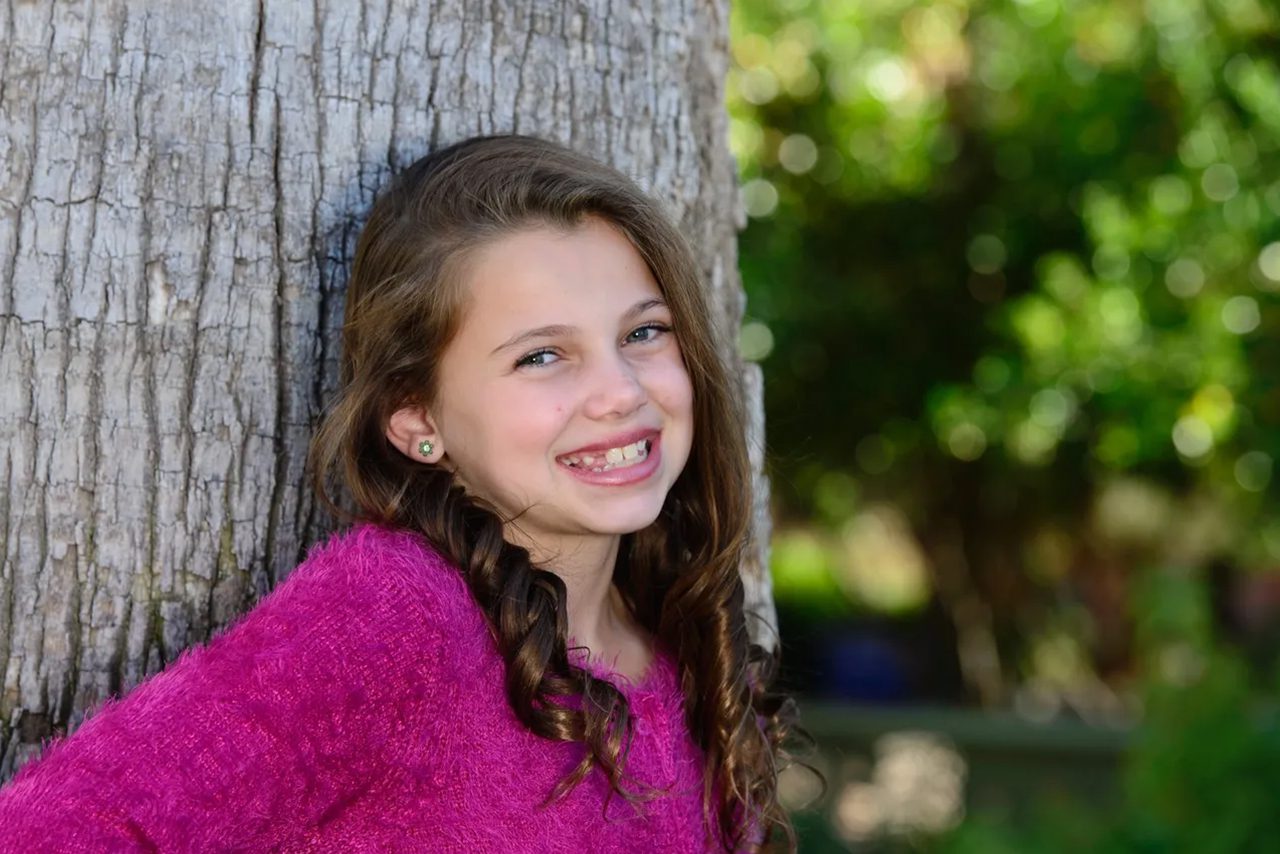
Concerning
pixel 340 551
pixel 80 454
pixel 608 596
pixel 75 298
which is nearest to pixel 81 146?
pixel 75 298

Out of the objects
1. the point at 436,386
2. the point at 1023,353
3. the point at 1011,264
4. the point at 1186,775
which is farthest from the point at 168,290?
the point at 1011,264

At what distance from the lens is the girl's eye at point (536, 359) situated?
185cm

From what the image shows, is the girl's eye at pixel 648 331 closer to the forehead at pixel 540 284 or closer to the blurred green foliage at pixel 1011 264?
the forehead at pixel 540 284

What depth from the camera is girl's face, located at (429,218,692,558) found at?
1843 mm

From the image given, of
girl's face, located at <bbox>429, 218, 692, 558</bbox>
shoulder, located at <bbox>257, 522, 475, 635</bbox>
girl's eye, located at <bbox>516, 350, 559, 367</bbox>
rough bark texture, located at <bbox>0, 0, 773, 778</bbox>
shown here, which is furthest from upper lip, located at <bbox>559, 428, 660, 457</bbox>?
rough bark texture, located at <bbox>0, 0, 773, 778</bbox>

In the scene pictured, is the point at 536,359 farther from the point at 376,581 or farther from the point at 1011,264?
the point at 1011,264

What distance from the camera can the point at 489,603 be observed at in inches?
70.7

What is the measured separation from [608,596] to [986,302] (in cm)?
635

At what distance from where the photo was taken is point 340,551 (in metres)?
1.70

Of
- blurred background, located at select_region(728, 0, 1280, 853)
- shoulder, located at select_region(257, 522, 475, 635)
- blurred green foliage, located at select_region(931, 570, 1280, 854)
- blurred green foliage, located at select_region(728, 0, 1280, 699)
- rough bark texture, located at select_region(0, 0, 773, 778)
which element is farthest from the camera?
blurred green foliage, located at select_region(728, 0, 1280, 699)

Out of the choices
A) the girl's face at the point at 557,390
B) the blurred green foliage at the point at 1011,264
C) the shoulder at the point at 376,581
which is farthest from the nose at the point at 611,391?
the blurred green foliage at the point at 1011,264

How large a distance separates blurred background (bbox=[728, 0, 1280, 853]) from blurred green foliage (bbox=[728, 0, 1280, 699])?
0.02 meters

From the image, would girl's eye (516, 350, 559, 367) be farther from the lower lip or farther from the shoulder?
the shoulder

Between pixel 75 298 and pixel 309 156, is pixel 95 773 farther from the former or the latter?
pixel 309 156
